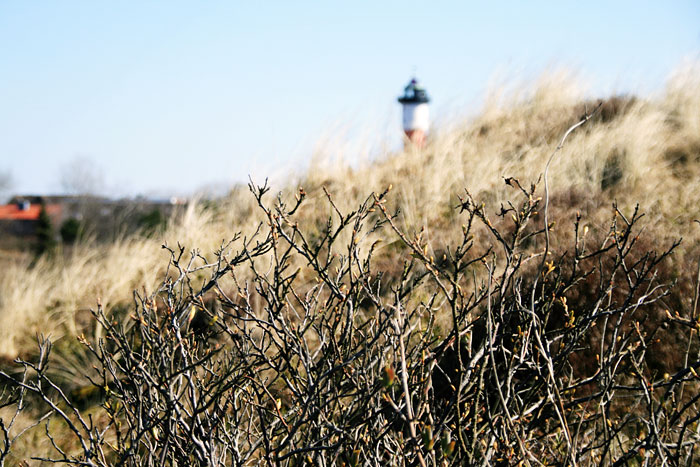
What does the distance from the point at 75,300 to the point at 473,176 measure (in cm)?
400

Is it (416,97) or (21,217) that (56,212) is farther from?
(416,97)

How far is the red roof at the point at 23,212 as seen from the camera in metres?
39.8

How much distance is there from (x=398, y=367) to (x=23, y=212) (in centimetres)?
4617

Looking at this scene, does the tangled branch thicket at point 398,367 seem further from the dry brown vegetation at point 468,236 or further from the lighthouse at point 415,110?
the lighthouse at point 415,110

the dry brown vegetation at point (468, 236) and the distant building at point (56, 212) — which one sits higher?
the dry brown vegetation at point (468, 236)

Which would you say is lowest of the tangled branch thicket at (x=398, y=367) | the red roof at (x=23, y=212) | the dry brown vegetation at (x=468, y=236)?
the red roof at (x=23, y=212)

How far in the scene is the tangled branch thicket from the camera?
196cm

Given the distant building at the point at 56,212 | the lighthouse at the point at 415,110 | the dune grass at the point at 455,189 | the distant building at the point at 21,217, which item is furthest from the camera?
the distant building at the point at 21,217

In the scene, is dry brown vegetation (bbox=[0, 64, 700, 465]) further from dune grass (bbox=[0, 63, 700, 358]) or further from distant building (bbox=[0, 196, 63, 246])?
distant building (bbox=[0, 196, 63, 246])

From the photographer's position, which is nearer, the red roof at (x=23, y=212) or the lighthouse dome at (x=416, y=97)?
the lighthouse dome at (x=416, y=97)

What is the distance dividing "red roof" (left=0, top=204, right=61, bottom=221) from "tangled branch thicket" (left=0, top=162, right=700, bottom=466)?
3708 centimetres

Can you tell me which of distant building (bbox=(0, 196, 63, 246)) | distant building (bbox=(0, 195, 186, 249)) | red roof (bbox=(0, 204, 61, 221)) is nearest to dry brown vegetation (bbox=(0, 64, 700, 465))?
distant building (bbox=(0, 195, 186, 249))

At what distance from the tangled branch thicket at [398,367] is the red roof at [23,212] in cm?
3708

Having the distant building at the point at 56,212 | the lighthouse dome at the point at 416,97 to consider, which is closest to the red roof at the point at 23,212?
the distant building at the point at 56,212
